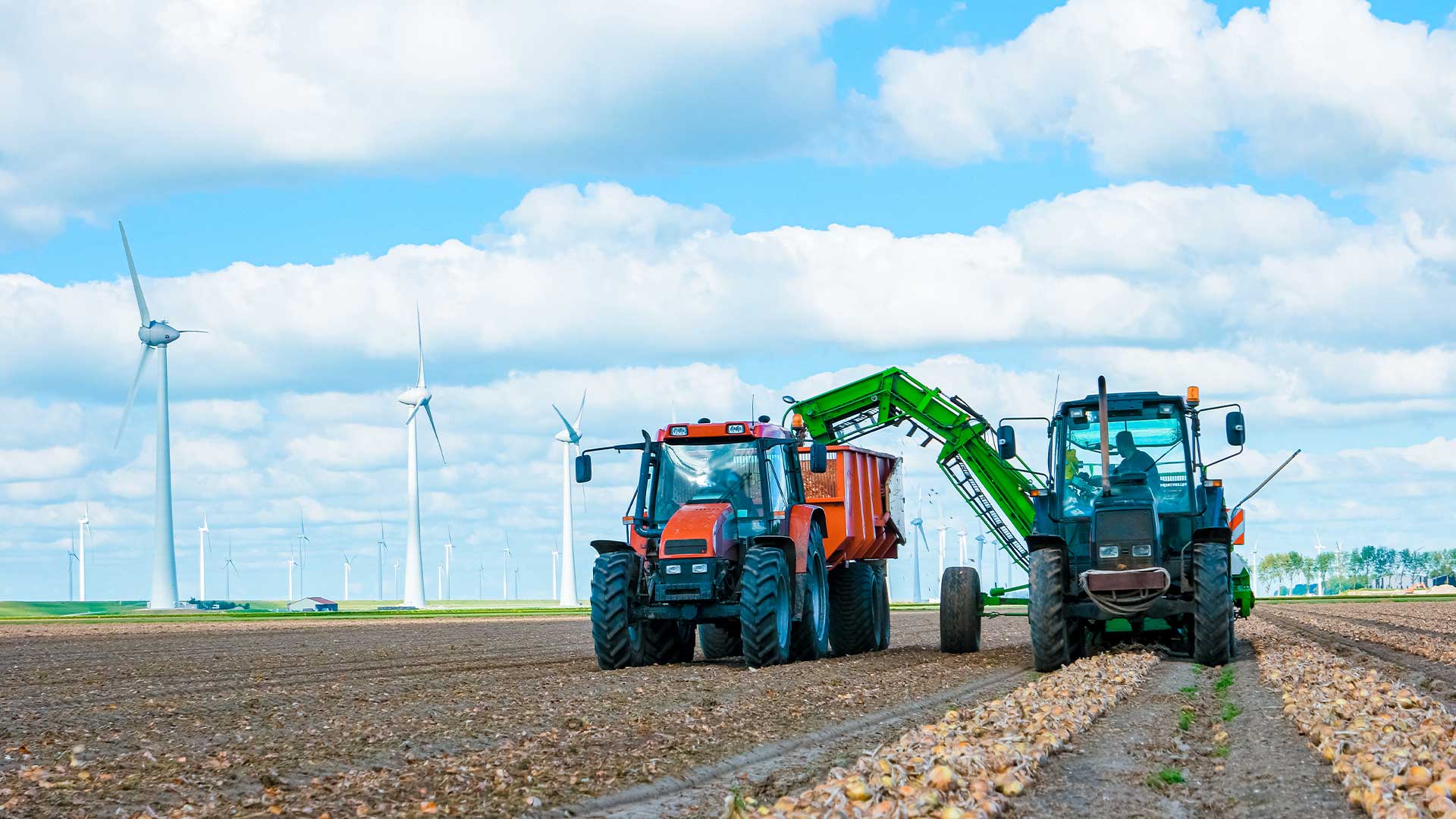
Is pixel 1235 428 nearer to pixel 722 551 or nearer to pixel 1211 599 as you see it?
pixel 1211 599

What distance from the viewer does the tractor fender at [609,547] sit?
19.0m

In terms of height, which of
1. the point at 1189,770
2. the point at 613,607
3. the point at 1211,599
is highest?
the point at 613,607

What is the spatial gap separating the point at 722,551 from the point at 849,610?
503cm

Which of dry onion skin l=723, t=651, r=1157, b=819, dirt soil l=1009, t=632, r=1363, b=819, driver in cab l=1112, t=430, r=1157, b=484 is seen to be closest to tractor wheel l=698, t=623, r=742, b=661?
driver in cab l=1112, t=430, r=1157, b=484

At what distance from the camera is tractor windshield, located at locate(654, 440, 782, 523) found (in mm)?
19750

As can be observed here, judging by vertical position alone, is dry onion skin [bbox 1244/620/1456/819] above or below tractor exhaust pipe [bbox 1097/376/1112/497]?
below

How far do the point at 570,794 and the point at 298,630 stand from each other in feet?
116

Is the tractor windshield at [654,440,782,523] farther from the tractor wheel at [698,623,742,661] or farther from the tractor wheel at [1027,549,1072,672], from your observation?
the tractor wheel at [1027,549,1072,672]

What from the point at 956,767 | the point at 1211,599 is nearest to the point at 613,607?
the point at 1211,599

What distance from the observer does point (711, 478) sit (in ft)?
65.1

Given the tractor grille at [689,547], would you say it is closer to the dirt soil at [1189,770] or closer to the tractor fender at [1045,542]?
the tractor fender at [1045,542]

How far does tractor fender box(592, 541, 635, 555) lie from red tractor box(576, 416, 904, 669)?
0.03m

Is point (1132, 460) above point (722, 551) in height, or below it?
above

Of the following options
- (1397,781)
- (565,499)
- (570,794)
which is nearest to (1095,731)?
(1397,781)
